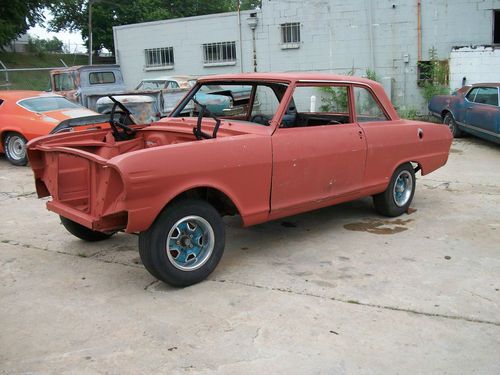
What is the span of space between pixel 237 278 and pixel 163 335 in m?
1.04

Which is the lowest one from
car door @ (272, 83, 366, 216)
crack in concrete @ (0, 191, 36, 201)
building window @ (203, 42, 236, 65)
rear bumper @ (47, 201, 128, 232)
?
crack in concrete @ (0, 191, 36, 201)

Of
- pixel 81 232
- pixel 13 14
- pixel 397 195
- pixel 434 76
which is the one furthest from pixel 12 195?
pixel 13 14

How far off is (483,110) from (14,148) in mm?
8959

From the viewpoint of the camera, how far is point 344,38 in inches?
580

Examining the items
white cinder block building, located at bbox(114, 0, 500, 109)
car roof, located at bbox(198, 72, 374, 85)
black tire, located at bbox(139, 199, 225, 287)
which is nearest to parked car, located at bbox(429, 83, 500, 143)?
white cinder block building, located at bbox(114, 0, 500, 109)

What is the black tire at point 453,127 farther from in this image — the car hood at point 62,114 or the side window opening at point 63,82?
the side window opening at point 63,82

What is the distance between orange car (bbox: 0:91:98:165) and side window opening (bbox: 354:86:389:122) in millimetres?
5721

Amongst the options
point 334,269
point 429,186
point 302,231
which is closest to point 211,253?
→ point 334,269

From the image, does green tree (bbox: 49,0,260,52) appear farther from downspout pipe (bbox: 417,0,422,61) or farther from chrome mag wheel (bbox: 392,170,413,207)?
chrome mag wheel (bbox: 392,170,413,207)

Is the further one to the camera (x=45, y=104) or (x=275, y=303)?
(x=45, y=104)

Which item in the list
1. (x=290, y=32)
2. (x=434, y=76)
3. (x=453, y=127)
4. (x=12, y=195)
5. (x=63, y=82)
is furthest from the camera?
(x=290, y=32)

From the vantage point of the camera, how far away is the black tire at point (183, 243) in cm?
383

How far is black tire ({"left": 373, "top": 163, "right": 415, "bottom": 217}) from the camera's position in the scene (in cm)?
580

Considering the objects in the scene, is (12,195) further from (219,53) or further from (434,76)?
(434,76)
